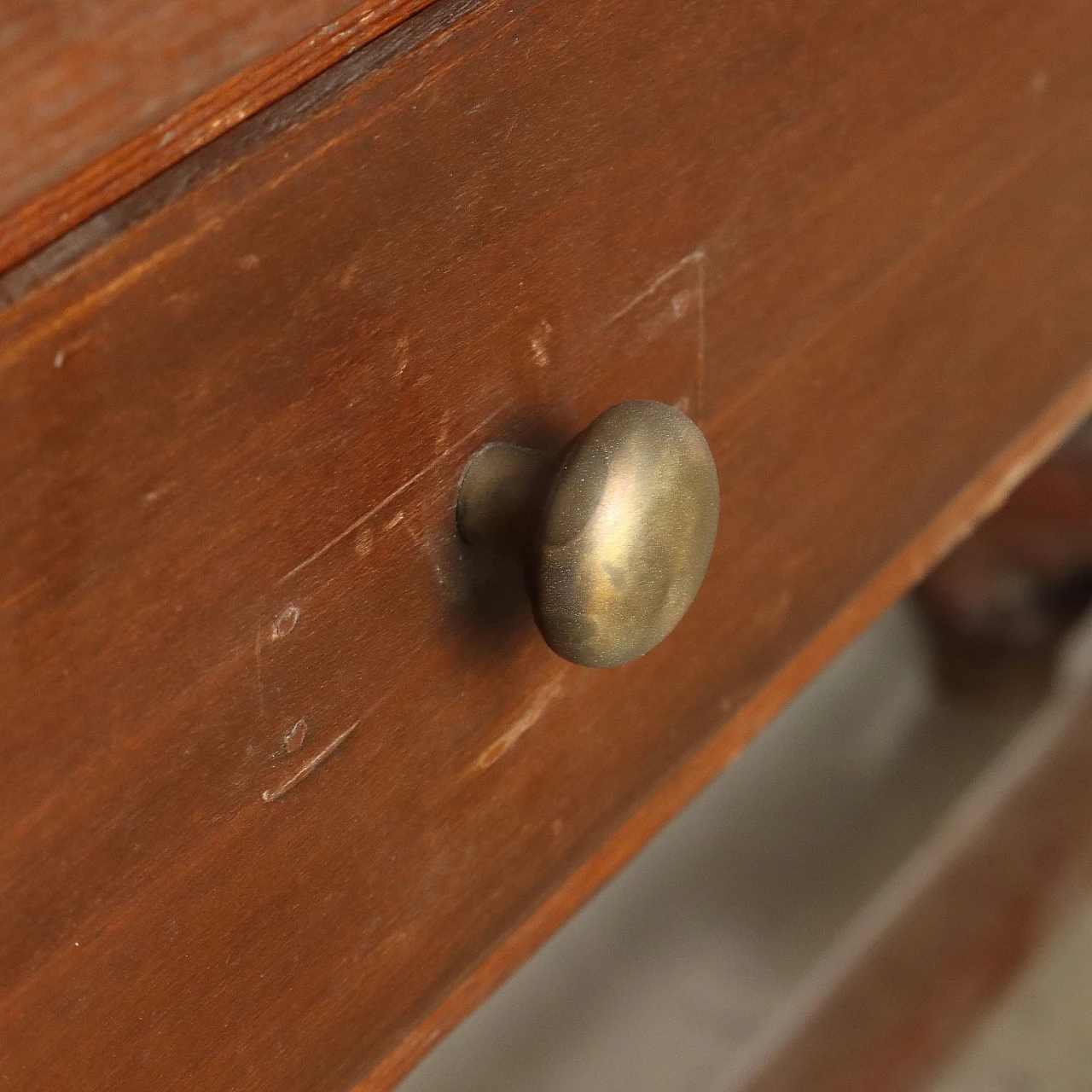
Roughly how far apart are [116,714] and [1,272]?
2.5 inches

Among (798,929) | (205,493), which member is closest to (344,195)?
(205,493)

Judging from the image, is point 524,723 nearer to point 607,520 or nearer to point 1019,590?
point 607,520

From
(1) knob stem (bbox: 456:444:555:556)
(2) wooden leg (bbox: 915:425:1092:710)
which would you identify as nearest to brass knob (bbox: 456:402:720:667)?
(1) knob stem (bbox: 456:444:555:556)

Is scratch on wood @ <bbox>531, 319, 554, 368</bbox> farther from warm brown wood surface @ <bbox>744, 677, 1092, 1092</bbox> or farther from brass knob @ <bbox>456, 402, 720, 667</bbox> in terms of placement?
warm brown wood surface @ <bbox>744, 677, 1092, 1092</bbox>

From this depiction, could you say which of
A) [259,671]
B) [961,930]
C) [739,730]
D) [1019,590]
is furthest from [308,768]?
[1019,590]

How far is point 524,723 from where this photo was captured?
0.29 meters

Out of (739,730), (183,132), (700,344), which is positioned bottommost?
(739,730)

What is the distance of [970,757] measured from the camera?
94 centimetres

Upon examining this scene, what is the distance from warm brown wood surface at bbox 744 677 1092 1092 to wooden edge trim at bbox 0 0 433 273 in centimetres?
57

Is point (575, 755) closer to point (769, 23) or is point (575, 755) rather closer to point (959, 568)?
point (769, 23)

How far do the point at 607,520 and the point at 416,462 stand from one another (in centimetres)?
3

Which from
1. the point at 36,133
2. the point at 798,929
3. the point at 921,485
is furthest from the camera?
the point at 798,929

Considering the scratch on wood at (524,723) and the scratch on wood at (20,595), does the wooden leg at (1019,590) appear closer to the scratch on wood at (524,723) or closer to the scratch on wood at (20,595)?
the scratch on wood at (524,723)

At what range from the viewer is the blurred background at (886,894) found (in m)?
0.72
